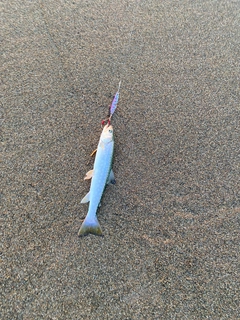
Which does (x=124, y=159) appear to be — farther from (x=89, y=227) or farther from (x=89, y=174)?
(x=89, y=227)

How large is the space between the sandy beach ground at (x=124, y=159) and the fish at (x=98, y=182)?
8 centimetres

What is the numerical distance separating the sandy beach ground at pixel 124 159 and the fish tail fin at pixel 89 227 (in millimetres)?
53

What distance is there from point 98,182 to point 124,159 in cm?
31

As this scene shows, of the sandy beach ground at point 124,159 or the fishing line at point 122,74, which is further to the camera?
the fishing line at point 122,74

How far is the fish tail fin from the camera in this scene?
1.81 metres

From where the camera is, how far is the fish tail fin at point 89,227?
5.93 ft

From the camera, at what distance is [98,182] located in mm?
1797

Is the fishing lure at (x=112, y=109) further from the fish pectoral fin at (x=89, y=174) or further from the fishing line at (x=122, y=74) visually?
the fish pectoral fin at (x=89, y=174)

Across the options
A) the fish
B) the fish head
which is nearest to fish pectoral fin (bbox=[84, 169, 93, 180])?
the fish

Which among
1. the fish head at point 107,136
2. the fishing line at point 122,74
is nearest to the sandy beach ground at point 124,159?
the fishing line at point 122,74

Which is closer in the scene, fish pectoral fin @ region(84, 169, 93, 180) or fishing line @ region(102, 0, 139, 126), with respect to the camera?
fish pectoral fin @ region(84, 169, 93, 180)

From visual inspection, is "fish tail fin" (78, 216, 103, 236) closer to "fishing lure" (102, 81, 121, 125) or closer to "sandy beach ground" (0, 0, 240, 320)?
"sandy beach ground" (0, 0, 240, 320)

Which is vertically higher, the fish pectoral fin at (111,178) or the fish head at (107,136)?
the fish head at (107,136)

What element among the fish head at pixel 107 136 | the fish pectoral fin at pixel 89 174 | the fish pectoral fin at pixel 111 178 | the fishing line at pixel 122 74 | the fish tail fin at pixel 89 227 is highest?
the fishing line at pixel 122 74
